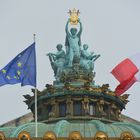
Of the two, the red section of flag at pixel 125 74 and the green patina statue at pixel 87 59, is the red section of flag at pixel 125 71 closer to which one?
the red section of flag at pixel 125 74

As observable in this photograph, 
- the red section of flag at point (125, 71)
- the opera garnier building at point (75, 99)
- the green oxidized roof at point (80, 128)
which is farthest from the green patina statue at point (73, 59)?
the red section of flag at point (125, 71)

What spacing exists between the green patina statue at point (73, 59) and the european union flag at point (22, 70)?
2006cm

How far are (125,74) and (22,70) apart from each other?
851 cm

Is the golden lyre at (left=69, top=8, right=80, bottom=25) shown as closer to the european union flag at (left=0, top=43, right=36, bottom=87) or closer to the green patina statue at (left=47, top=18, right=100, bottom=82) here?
the green patina statue at (left=47, top=18, right=100, bottom=82)

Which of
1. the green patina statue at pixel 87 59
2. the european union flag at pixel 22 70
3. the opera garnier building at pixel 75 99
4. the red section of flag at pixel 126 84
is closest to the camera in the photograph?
the european union flag at pixel 22 70

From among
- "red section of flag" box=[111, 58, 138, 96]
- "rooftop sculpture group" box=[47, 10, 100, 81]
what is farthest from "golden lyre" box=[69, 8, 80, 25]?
"red section of flag" box=[111, 58, 138, 96]

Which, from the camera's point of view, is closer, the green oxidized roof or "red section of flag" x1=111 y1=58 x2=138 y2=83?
"red section of flag" x1=111 y1=58 x2=138 y2=83

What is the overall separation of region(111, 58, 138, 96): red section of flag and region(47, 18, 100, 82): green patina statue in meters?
19.3

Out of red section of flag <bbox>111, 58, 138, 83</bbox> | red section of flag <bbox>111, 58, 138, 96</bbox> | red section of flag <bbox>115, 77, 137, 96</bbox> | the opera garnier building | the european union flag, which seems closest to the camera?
the european union flag

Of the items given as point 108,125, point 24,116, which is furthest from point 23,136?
point 24,116

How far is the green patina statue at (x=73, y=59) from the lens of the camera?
91.9 metres

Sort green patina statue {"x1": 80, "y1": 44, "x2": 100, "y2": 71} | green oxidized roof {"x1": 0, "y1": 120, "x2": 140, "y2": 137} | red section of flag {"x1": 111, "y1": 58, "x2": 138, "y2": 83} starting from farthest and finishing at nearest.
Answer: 1. green patina statue {"x1": 80, "y1": 44, "x2": 100, "y2": 71}
2. green oxidized roof {"x1": 0, "y1": 120, "x2": 140, "y2": 137}
3. red section of flag {"x1": 111, "y1": 58, "x2": 138, "y2": 83}

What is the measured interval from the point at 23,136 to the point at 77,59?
92.4ft

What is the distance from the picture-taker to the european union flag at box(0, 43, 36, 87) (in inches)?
2758
